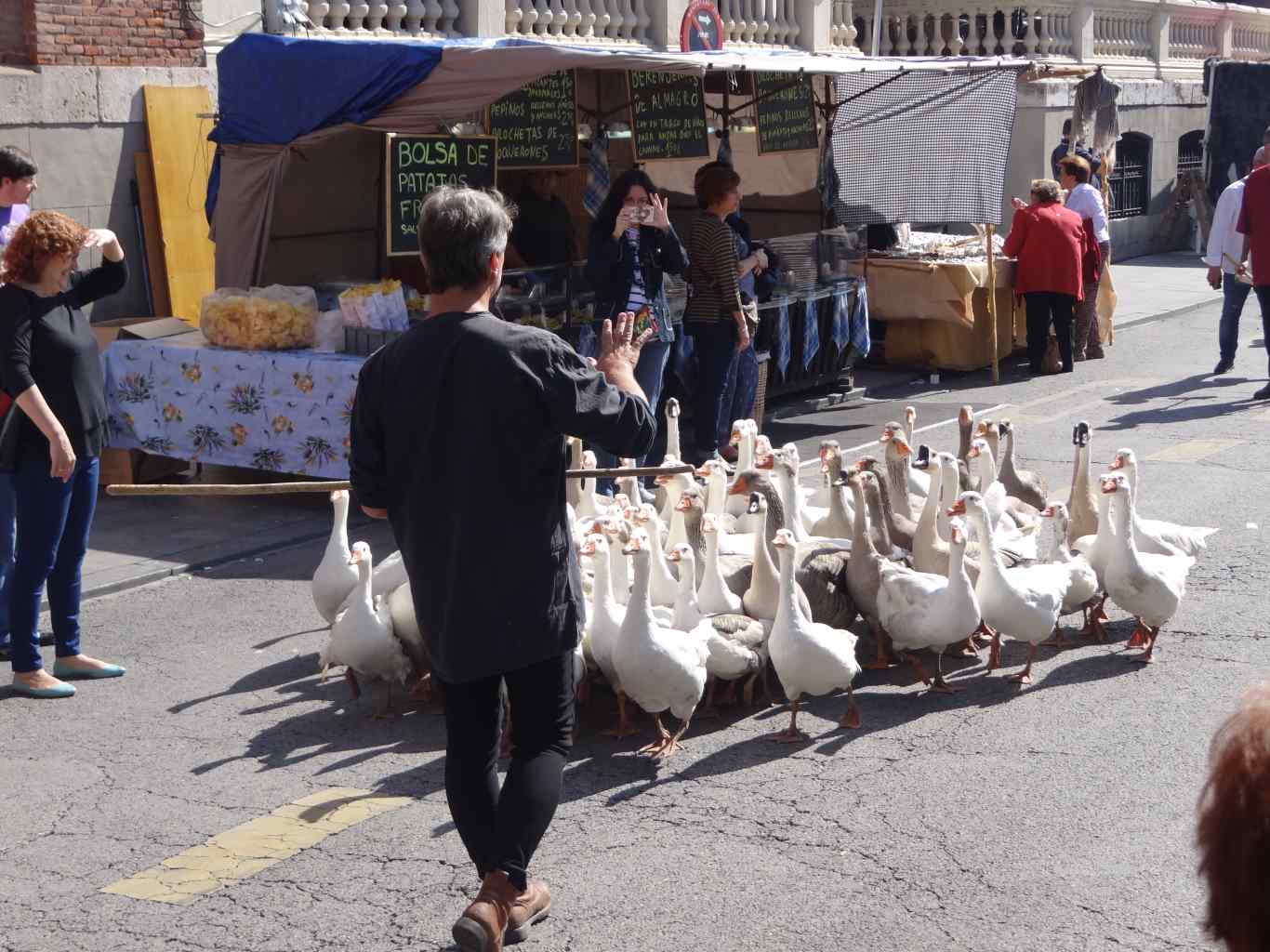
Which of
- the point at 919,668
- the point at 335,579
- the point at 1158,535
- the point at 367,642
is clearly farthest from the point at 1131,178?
the point at 367,642

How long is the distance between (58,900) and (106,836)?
48cm

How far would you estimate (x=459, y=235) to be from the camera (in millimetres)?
3996

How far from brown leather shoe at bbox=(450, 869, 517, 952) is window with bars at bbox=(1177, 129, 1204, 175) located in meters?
25.5

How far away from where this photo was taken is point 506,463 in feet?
13.3

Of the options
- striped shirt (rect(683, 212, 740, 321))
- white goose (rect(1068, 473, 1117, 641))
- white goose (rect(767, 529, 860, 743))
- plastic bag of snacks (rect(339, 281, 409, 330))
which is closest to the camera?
white goose (rect(767, 529, 860, 743))

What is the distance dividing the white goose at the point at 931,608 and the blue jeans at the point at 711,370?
3973 mm

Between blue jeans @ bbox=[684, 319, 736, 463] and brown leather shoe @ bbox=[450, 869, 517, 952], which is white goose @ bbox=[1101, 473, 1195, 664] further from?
blue jeans @ bbox=[684, 319, 736, 463]

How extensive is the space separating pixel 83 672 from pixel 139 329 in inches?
163

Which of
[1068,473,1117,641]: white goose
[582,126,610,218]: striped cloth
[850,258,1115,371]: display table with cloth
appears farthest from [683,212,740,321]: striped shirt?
[1068,473,1117,641]: white goose

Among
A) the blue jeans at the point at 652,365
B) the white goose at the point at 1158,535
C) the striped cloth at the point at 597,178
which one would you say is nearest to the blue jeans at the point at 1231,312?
the striped cloth at the point at 597,178

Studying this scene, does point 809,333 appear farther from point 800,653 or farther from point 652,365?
point 800,653

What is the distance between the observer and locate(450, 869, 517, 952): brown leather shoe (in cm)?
413

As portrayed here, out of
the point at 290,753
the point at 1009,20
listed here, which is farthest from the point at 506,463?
the point at 1009,20

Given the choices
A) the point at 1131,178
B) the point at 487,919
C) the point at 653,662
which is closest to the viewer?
the point at 487,919
